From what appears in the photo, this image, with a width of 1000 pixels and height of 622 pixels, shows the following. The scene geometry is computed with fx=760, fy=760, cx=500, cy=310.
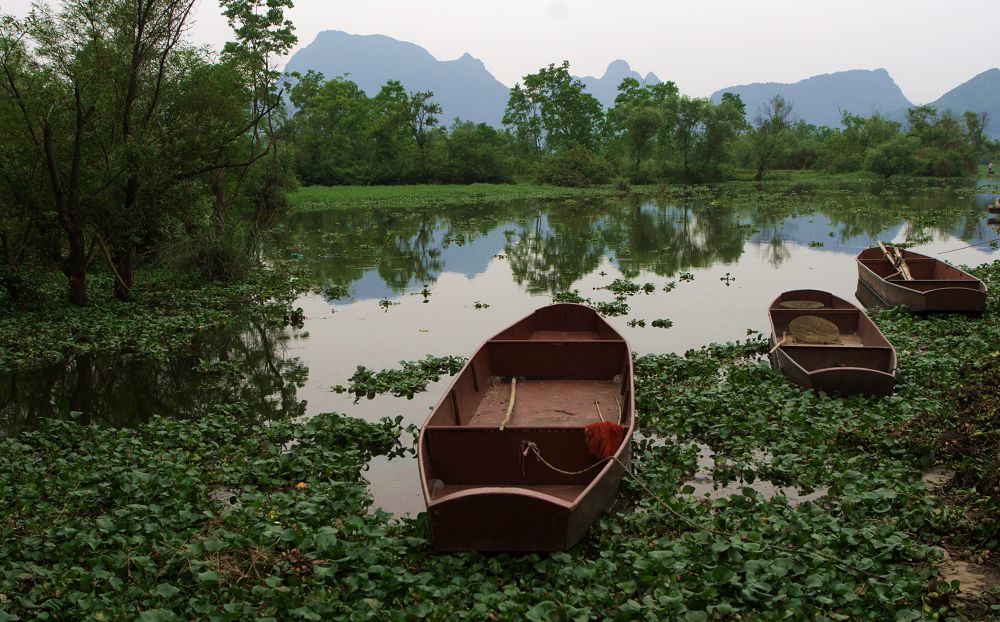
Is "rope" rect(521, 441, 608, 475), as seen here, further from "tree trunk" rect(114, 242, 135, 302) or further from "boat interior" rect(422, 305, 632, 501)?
"tree trunk" rect(114, 242, 135, 302)

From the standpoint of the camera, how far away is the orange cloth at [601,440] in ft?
21.2

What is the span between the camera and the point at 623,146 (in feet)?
259

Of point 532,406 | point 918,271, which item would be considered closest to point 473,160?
point 918,271

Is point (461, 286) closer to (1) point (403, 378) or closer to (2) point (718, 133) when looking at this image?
(1) point (403, 378)

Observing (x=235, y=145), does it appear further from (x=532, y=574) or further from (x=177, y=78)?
(x=532, y=574)

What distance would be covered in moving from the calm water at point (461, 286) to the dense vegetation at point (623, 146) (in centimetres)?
2591

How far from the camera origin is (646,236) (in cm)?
2880

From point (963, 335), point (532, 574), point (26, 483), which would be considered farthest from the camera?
point (963, 335)

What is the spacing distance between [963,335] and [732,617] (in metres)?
9.24

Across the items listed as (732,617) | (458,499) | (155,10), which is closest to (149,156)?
(155,10)

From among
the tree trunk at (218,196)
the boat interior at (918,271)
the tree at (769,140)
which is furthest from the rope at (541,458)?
the tree at (769,140)

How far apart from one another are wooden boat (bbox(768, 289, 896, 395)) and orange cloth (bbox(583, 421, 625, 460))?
352cm

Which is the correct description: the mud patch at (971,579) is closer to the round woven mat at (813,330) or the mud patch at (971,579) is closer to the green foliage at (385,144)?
the round woven mat at (813,330)

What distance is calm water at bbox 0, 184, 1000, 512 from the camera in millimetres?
10430
